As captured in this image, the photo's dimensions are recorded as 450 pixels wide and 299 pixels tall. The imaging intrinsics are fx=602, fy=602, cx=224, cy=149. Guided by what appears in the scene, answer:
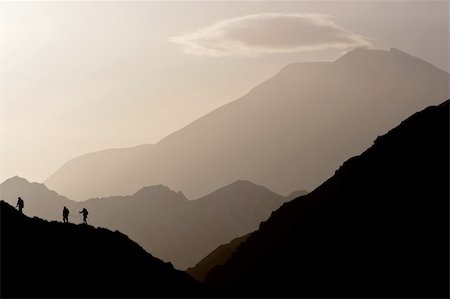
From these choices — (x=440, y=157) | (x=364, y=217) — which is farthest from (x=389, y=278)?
(x=440, y=157)

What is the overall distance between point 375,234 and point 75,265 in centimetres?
3370

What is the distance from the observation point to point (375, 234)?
67062 millimetres

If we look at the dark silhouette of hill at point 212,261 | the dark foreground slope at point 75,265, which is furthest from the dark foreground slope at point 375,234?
the dark silhouette of hill at point 212,261

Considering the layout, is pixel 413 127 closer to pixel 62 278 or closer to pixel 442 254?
pixel 442 254

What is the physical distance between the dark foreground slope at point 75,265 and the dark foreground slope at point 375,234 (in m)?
16.0

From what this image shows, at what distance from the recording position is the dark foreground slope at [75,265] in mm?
45963

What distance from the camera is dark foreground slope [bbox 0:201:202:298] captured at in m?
46.0

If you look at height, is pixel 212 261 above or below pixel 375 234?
above

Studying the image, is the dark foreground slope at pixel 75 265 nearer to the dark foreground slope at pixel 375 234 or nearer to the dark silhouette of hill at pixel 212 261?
the dark foreground slope at pixel 375 234

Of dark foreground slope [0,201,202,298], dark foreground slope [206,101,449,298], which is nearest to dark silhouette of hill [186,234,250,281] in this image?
dark foreground slope [206,101,449,298]

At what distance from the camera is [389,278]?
60.1 metres

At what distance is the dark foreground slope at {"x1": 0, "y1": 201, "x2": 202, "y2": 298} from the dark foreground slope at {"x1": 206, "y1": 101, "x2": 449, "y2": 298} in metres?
16.0

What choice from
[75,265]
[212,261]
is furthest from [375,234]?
[212,261]

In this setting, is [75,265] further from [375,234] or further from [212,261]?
[212,261]
